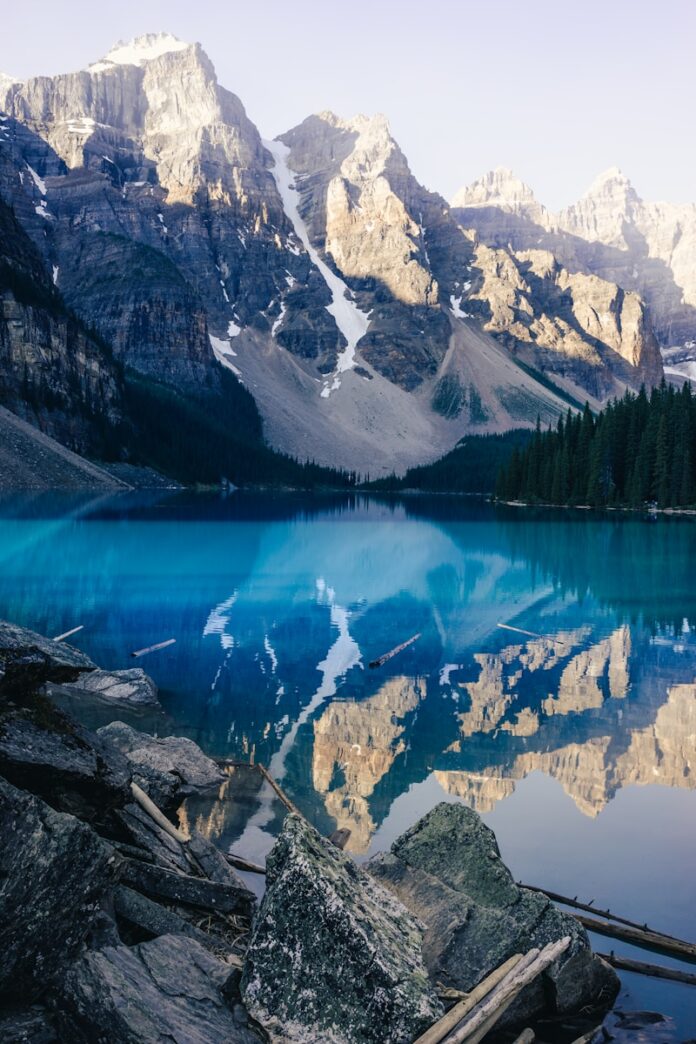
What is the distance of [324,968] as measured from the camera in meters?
6.61

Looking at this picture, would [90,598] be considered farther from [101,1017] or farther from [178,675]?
[101,1017]

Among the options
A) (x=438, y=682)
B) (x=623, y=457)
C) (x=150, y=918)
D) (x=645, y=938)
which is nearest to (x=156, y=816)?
(x=150, y=918)

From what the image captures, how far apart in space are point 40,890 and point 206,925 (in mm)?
2185

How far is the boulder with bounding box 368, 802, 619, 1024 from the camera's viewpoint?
26.3 ft

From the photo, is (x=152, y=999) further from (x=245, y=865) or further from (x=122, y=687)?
Result: (x=122, y=687)

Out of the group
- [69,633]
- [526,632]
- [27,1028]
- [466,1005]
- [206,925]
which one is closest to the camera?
[27,1028]

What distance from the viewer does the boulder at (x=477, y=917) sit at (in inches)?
316

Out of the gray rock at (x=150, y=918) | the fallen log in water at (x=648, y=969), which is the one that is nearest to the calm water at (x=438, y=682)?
the fallen log in water at (x=648, y=969)

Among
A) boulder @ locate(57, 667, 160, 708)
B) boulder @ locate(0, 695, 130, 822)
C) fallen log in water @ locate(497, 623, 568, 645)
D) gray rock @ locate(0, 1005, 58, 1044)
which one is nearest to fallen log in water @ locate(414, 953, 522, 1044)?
gray rock @ locate(0, 1005, 58, 1044)

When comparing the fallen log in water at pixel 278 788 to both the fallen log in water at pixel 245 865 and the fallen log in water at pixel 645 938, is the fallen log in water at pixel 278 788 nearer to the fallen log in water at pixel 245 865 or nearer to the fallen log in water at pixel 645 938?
the fallen log in water at pixel 245 865

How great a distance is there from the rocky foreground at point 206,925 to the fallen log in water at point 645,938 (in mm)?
1159

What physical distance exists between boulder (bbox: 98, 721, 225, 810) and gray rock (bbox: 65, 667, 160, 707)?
4514 mm

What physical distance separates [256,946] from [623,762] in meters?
11.5

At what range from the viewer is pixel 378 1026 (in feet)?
21.1
